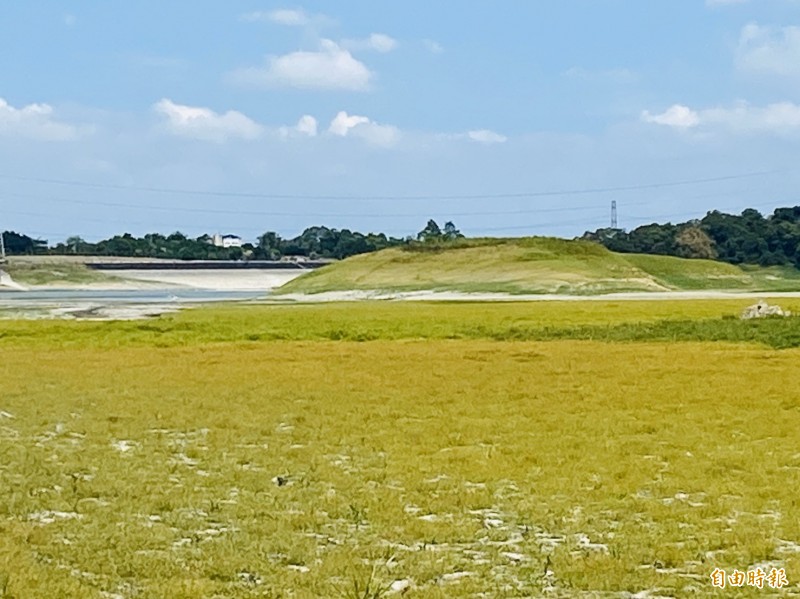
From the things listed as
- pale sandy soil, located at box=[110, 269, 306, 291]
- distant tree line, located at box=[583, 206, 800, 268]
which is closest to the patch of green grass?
pale sandy soil, located at box=[110, 269, 306, 291]

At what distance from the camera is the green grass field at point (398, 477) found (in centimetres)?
906

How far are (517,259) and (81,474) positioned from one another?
104 m

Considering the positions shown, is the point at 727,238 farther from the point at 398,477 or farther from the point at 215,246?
the point at 398,477

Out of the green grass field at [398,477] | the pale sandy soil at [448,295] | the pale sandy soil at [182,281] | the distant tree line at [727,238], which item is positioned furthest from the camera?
the distant tree line at [727,238]

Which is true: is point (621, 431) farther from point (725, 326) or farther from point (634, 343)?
point (725, 326)

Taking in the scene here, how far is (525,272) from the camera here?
108 meters

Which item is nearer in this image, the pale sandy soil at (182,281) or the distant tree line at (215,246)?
the pale sandy soil at (182,281)

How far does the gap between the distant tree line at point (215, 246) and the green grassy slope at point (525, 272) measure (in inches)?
1434

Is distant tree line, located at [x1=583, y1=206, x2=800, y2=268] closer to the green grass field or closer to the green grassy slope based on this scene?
the green grassy slope

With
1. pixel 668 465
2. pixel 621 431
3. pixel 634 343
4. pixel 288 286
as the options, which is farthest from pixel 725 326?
pixel 288 286

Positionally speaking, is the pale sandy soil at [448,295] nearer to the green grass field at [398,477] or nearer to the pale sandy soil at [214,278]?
the pale sandy soil at [214,278]

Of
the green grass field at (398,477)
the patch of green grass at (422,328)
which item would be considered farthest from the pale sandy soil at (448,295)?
the green grass field at (398,477)

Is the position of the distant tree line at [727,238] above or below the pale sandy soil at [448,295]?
above

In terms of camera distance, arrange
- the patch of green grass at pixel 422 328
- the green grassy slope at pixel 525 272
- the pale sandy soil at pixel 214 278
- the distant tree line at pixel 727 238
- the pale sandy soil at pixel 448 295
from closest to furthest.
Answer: the patch of green grass at pixel 422 328
the pale sandy soil at pixel 448 295
the green grassy slope at pixel 525 272
the pale sandy soil at pixel 214 278
the distant tree line at pixel 727 238
